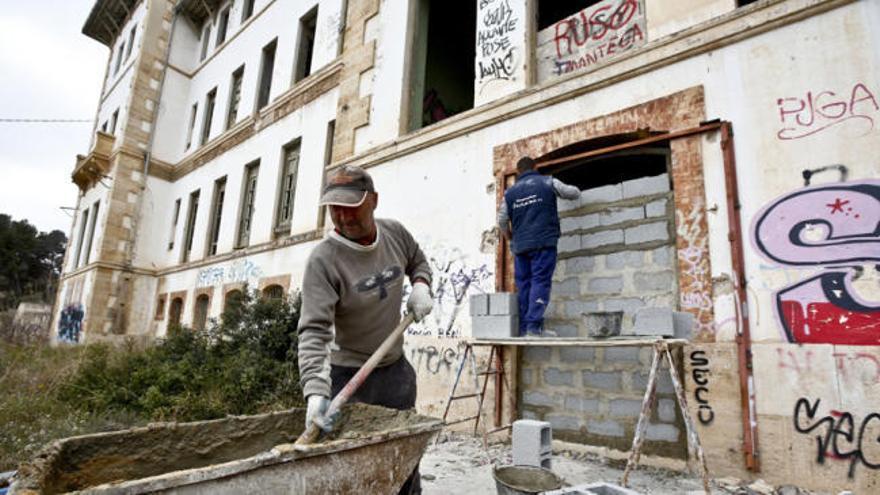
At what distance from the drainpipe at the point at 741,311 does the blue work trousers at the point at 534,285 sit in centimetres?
151

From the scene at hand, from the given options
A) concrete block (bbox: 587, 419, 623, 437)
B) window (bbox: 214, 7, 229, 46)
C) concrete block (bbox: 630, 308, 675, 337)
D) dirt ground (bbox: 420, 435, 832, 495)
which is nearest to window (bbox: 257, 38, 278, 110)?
window (bbox: 214, 7, 229, 46)

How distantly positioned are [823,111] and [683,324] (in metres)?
1.96

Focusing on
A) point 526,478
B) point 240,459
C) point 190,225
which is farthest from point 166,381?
point 190,225

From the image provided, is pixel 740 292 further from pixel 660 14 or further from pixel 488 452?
pixel 660 14

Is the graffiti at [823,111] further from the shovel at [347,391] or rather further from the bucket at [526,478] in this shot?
the shovel at [347,391]

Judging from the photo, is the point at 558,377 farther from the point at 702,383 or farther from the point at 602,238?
the point at 602,238

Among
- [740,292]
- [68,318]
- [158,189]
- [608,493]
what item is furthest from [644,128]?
[68,318]

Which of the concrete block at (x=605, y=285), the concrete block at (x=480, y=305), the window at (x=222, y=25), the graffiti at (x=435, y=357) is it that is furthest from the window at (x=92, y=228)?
the concrete block at (x=605, y=285)

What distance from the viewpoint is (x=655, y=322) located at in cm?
357

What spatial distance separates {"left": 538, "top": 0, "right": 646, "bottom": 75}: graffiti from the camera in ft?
16.9

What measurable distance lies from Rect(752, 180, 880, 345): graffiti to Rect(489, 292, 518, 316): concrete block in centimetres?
213

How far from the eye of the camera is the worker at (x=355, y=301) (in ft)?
7.84

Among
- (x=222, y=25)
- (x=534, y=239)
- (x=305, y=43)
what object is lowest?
(x=534, y=239)

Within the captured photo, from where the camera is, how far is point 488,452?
4.23 m
